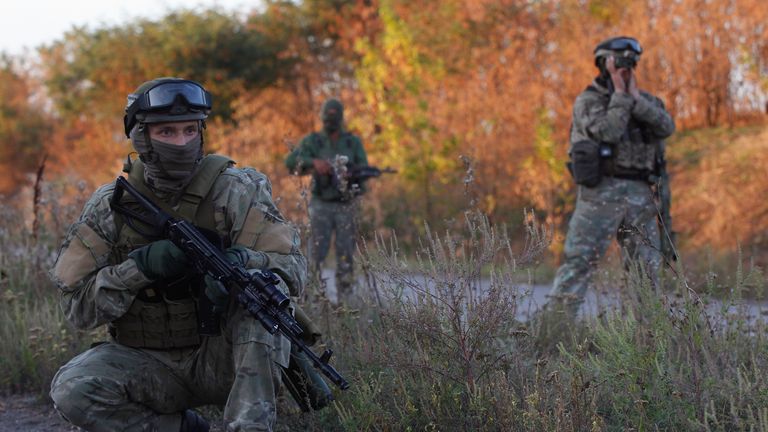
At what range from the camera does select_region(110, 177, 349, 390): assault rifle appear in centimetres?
295

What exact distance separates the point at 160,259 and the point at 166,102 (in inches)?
22.9

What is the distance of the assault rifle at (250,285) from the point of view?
9.68ft

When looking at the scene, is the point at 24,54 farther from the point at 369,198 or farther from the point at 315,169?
the point at 315,169

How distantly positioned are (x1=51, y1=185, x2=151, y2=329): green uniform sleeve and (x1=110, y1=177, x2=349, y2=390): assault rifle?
19 cm

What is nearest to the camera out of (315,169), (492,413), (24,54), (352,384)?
(492,413)

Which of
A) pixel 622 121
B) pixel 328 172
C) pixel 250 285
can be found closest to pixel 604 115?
pixel 622 121

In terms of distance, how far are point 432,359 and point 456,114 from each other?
10573 millimetres

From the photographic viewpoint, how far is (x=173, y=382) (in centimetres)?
337

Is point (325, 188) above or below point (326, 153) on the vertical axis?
below

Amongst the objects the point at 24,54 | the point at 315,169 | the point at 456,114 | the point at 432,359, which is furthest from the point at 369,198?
the point at 24,54

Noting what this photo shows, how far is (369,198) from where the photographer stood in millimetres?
14438

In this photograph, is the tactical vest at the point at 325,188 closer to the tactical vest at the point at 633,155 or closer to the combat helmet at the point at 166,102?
the tactical vest at the point at 633,155

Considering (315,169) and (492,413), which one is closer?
(492,413)

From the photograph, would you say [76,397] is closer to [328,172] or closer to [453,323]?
[453,323]
